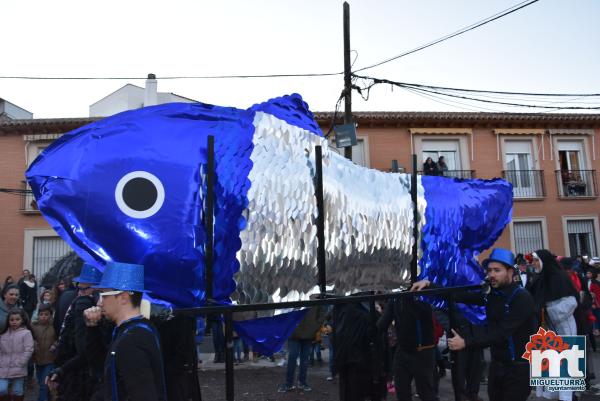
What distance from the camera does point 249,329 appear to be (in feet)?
8.95

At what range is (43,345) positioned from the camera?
571cm

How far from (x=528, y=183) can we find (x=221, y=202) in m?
17.4

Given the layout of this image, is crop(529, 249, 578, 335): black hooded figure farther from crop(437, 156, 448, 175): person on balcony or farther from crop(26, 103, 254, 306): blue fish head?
crop(437, 156, 448, 175): person on balcony

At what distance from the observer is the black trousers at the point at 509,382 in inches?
135

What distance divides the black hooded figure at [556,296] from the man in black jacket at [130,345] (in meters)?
4.37

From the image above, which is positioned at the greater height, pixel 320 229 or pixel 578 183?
pixel 578 183

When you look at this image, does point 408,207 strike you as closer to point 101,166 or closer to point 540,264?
point 101,166

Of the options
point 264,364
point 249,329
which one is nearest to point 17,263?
point 264,364

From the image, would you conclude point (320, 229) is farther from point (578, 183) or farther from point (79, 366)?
point (578, 183)

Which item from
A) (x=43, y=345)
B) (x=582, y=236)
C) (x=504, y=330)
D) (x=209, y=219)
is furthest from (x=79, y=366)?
(x=582, y=236)

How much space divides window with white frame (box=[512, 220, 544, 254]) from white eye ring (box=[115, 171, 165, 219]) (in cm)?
1684

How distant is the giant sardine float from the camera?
2.47 metres

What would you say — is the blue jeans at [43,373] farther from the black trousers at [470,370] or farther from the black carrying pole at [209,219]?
the black trousers at [470,370]

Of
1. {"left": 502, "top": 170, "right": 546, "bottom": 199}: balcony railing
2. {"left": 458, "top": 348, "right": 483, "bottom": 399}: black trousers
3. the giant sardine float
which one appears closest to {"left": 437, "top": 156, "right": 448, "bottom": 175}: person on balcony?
{"left": 502, "top": 170, "right": 546, "bottom": 199}: balcony railing
